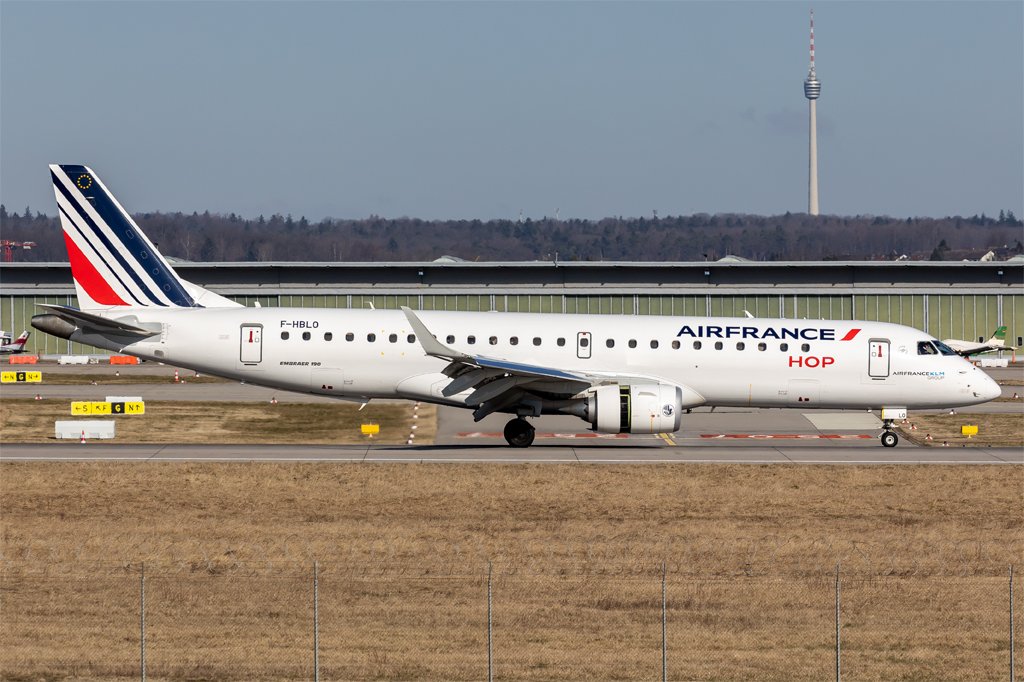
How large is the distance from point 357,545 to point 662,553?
6110 millimetres

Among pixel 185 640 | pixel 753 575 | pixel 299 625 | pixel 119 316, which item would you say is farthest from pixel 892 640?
pixel 119 316

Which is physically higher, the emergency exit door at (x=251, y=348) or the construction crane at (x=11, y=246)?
the construction crane at (x=11, y=246)

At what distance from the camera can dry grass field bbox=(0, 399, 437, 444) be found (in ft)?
149

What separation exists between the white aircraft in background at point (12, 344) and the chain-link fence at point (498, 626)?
205 ft

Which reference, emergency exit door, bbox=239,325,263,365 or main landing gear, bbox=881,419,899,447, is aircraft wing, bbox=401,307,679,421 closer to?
emergency exit door, bbox=239,325,263,365

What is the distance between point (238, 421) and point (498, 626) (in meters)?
30.6

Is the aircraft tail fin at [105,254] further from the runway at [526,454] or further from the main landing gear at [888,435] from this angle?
the main landing gear at [888,435]

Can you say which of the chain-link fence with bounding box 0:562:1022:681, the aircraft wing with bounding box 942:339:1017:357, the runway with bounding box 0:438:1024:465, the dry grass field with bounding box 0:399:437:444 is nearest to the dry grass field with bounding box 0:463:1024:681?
the chain-link fence with bounding box 0:562:1022:681

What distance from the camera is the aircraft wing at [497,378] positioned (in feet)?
119

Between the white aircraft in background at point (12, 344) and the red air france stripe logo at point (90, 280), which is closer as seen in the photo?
the red air france stripe logo at point (90, 280)

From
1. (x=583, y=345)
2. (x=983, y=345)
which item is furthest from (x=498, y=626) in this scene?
(x=983, y=345)

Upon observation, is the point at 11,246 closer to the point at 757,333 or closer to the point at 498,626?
the point at 757,333

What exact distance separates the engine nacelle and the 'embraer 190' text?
307 centimetres

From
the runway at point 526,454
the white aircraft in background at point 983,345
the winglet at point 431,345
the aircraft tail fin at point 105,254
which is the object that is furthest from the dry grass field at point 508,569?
the white aircraft in background at point 983,345
